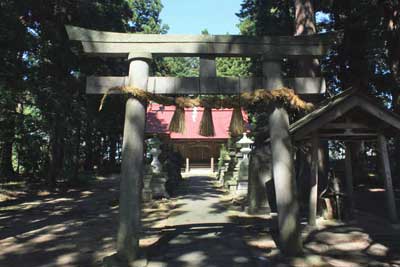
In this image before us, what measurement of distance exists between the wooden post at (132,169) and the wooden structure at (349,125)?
3426 mm

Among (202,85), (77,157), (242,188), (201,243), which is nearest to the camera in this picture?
(202,85)

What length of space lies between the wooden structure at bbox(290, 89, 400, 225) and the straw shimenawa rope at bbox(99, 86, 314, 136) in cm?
134

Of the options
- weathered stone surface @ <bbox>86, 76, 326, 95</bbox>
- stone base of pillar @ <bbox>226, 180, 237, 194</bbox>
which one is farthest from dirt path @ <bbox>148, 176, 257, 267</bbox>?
stone base of pillar @ <bbox>226, 180, 237, 194</bbox>

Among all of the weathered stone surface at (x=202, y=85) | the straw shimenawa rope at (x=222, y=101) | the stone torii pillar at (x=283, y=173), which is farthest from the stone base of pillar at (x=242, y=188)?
the weathered stone surface at (x=202, y=85)

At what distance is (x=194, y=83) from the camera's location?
5457 millimetres

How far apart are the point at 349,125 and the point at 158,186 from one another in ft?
25.3

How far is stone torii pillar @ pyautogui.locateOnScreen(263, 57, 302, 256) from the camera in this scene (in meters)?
5.21

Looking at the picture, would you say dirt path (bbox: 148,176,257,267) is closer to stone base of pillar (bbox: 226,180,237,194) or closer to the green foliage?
stone base of pillar (bbox: 226,180,237,194)

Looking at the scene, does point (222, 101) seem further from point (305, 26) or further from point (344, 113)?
point (305, 26)

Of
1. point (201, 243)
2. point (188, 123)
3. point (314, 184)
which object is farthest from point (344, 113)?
point (188, 123)

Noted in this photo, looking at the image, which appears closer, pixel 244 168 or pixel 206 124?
pixel 206 124

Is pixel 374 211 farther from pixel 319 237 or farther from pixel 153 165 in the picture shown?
pixel 153 165

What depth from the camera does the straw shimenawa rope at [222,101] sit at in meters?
5.30

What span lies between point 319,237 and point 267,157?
363cm
